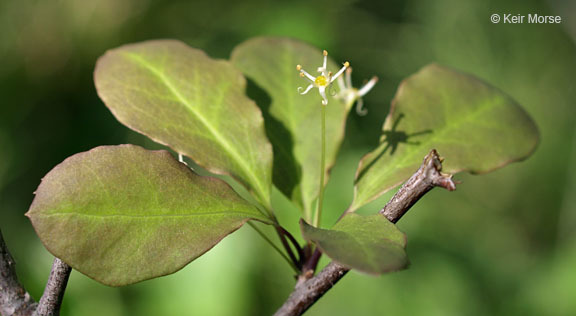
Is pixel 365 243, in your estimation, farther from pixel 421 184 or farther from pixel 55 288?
pixel 55 288

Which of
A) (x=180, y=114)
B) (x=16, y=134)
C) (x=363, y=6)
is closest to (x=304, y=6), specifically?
(x=363, y=6)

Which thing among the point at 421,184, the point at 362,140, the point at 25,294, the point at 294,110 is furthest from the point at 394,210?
the point at 362,140

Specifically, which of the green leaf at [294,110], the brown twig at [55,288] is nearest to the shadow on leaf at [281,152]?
the green leaf at [294,110]

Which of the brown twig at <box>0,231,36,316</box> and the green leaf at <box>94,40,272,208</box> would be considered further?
the green leaf at <box>94,40,272,208</box>

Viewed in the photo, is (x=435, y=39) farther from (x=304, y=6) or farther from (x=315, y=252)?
(x=315, y=252)

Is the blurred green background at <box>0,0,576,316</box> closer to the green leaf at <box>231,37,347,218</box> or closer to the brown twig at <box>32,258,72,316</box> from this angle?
the green leaf at <box>231,37,347,218</box>
